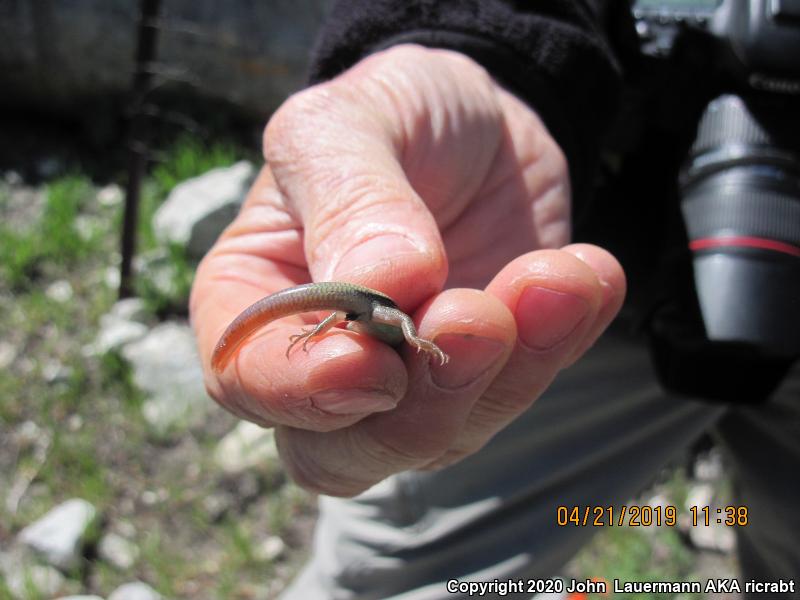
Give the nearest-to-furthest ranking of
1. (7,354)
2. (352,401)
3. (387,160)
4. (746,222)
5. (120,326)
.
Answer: (352,401), (387,160), (746,222), (7,354), (120,326)

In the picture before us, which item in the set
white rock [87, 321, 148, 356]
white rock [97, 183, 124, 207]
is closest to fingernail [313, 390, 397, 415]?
white rock [87, 321, 148, 356]

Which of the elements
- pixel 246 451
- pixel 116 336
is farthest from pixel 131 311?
pixel 246 451

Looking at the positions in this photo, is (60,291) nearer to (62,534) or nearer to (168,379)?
(168,379)

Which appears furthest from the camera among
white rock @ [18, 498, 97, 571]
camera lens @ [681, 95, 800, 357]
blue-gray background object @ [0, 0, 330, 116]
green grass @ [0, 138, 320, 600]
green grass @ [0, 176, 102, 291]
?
blue-gray background object @ [0, 0, 330, 116]

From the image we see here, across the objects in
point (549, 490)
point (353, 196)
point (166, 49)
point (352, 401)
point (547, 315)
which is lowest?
point (166, 49)

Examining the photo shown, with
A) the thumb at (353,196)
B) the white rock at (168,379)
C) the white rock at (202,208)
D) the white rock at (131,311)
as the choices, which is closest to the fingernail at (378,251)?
the thumb at (353,196)

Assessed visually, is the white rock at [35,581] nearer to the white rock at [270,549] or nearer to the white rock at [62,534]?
the white rock at [62,534]

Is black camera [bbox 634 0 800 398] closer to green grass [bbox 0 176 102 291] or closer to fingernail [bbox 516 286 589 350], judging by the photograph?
fingernail [bbox 516 286 589 350]
